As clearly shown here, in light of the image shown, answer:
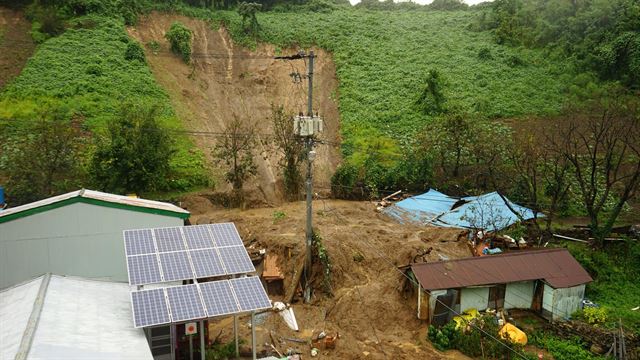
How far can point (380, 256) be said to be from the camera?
64.6ft

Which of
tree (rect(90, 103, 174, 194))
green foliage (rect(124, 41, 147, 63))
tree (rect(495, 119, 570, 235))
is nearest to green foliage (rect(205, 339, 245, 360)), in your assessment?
tree (rect(90, 103, 174, 194))

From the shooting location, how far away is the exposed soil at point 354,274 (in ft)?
49.8

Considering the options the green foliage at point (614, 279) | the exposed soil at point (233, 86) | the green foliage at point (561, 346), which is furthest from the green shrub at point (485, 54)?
the green foliage at point (561, 346)

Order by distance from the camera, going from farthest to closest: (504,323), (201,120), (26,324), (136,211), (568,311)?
(201,120)
(568,311)
(504,323)
(136,211)
(26,324)

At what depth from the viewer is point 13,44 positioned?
39375 mm

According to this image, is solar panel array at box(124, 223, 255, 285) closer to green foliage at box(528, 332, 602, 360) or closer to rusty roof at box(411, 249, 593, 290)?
rusty roof at box(411, 249, 593, 290)

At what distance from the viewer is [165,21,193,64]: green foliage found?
43.4 meters

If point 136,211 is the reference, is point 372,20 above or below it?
above

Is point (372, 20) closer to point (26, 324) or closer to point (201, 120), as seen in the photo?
point (201, 120)

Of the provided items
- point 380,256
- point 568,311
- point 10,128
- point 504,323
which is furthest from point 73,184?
point 568,311

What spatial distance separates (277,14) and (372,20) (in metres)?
10.9

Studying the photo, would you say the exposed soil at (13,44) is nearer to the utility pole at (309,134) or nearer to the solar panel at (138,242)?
the solar panel at (138,242)

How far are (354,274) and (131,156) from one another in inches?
515

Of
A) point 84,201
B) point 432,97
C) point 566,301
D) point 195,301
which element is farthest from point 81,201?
point 432,97
